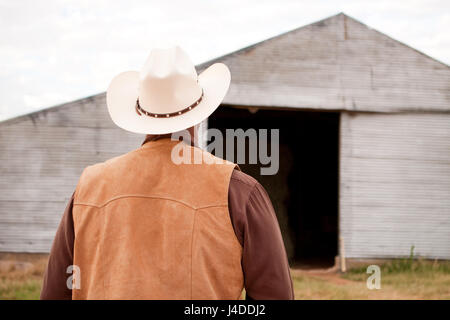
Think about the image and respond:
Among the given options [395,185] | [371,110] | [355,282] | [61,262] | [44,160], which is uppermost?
[371,110]

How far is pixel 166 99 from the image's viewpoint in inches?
81.9

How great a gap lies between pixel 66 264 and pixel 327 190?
1472 centimetres

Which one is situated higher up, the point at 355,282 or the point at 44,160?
the point at 44,160

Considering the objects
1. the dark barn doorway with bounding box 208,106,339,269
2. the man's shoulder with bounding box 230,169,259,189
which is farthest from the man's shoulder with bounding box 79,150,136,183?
the dark barn doorway with bounding box 208,106,339,269

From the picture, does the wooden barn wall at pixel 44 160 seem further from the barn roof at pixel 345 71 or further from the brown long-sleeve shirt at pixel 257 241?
the brown long-sleeve shirt at pixel 257 241

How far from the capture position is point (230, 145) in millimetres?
16672

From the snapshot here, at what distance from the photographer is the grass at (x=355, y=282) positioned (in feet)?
26.2

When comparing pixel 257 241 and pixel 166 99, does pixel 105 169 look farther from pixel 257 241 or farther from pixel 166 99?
pixel 257 241

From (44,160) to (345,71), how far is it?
6.68m

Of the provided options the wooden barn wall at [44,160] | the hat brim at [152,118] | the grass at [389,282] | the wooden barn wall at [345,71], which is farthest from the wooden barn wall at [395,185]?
the hat brim at [152,118]

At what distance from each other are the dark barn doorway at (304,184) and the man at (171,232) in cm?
1344

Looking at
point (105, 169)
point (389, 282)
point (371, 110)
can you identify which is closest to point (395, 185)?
point (371, 110)

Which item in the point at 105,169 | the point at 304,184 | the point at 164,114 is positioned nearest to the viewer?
the point at 105,169
